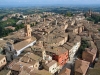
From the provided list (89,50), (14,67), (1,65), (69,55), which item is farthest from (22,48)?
(89,50)

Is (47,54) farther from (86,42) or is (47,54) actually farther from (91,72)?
(86,42)

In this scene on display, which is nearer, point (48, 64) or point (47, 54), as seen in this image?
point (48, 64)

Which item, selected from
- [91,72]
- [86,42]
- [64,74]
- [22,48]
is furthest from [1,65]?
[86,42]

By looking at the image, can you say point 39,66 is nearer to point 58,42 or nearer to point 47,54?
point 47,54

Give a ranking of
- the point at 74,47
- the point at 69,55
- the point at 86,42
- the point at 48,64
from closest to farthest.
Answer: the point at 48,64 → the point at 69,55 → the point at 74,47 → the point at 86,42

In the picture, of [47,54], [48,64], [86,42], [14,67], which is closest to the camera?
[14,67]

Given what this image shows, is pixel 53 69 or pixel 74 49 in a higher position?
pixel 74 49

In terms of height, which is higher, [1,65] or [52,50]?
[52,50]

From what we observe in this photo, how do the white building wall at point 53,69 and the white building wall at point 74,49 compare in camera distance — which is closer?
the white building wall at point 53,69

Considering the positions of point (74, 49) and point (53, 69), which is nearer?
point (53, 69)

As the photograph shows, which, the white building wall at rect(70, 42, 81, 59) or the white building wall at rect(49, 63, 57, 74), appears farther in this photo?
the white building wall at rect(70, 42, 81, 59)
